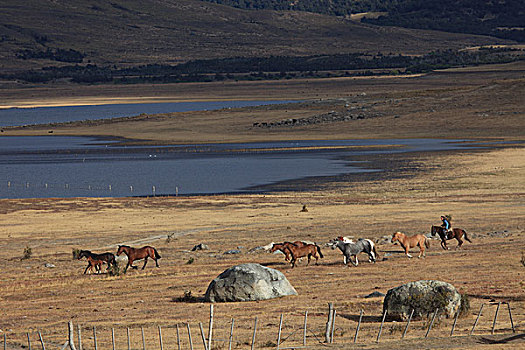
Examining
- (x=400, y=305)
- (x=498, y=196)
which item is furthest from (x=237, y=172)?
(x=400, y=305)

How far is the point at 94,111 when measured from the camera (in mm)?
127750

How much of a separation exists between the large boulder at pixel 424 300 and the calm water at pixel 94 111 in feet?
320

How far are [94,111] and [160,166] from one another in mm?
66860

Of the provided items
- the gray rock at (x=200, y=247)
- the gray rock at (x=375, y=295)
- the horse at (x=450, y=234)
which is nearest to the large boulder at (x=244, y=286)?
the gray rock at (x=375, y=295)

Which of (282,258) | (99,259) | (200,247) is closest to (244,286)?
(99,259)

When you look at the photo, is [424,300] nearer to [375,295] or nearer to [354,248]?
[375,295]

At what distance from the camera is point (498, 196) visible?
42.5 metres

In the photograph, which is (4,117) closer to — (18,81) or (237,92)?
(237,92)

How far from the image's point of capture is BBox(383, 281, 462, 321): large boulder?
623 inches

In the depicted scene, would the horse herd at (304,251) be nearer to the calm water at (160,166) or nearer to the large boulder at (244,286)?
the large boulder at (244,286)

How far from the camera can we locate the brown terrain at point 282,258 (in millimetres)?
15930

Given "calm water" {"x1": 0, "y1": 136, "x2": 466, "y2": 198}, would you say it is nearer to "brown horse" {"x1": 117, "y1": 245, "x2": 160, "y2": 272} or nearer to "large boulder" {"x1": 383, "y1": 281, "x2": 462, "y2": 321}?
"brown horse" {"x1": 117, "y1": 245, "x2": 160, "y2": 272}

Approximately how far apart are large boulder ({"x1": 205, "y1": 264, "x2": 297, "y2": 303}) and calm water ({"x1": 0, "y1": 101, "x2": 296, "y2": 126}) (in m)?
94.0

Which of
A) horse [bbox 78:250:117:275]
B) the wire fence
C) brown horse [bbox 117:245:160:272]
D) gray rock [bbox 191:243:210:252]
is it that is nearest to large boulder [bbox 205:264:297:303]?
the wire fence
